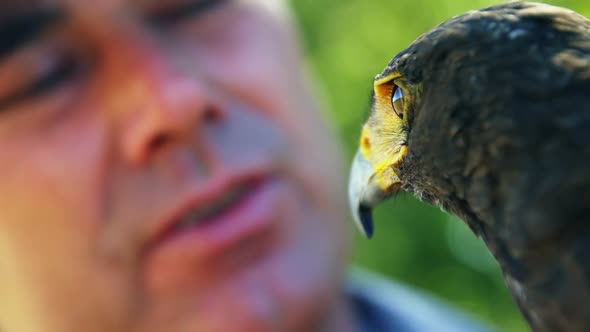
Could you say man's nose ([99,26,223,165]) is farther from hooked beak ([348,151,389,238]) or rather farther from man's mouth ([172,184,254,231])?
hooked beak ([348,151,389,238])

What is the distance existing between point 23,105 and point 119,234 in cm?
43

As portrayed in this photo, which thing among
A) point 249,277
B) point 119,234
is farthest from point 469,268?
point 119,234

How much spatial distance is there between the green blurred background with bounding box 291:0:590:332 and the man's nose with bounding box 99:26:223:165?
2.63 metres

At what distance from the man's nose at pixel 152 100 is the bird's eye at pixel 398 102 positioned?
0.71m

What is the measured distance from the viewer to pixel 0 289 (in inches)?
78.7

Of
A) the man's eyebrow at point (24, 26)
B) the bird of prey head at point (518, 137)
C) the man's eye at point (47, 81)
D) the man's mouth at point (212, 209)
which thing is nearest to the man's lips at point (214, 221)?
Result: the man's mouth at point (212, 209)

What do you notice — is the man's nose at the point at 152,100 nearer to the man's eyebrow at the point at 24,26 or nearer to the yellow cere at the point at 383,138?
the man's eyebrow at the point at 24,26

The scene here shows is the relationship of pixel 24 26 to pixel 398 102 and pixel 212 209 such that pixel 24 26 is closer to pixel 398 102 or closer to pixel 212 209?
pixel 212 209

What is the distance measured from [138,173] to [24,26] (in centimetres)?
46

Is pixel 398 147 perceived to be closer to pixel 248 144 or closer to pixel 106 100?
pixel 248 144

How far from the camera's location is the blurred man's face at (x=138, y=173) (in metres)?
1.78

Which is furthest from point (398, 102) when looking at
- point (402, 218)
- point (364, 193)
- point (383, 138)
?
point (402, 218)

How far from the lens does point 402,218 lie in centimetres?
469

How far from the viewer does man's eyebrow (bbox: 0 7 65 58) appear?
1.67 metres
